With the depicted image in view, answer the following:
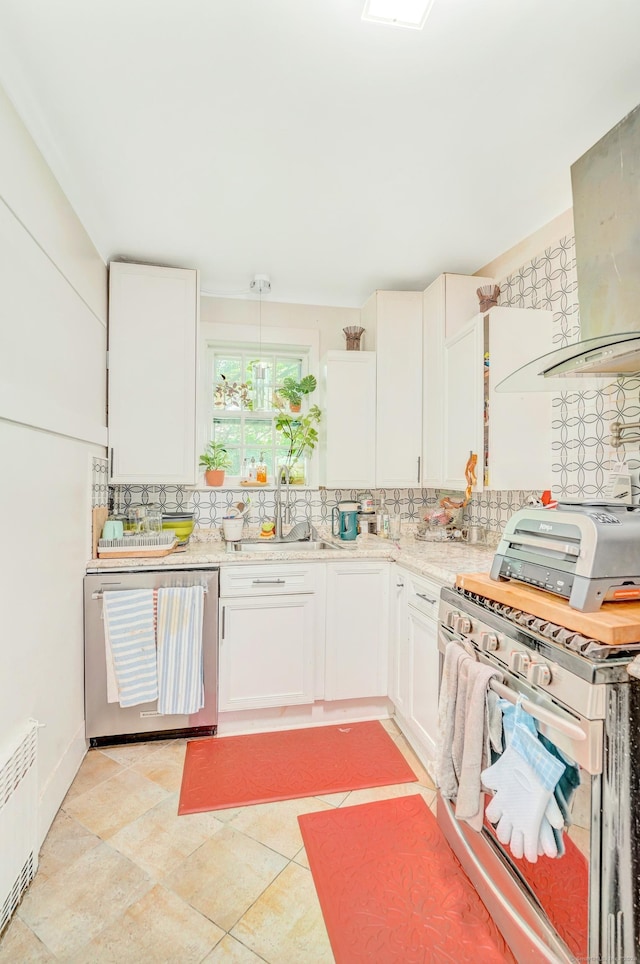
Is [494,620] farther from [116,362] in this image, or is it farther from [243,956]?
[116,362]

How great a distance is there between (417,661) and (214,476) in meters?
1.70

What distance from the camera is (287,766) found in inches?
83.5

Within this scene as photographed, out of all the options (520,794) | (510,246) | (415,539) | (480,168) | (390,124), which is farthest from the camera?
(415,539)

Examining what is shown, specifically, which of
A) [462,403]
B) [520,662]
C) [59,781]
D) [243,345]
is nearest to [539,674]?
[520,662]

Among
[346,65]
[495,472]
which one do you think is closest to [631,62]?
[346,65]

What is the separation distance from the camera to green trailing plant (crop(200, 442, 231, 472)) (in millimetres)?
3020

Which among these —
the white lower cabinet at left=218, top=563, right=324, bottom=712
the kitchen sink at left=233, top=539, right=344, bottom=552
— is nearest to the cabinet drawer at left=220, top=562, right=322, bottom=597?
the white lower cabinet at left=218, top=563, right=324, bottom=712

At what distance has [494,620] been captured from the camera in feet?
4.62

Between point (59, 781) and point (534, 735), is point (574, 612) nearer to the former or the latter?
point (534, 735)

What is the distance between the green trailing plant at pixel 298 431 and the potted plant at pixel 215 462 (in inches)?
16.2

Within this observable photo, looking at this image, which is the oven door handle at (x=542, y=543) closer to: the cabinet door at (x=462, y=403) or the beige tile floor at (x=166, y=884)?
the cabinet door at (x=462, y=403)

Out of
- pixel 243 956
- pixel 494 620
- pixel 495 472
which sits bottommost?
Answer: pixel 243 956

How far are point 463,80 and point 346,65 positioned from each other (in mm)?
379

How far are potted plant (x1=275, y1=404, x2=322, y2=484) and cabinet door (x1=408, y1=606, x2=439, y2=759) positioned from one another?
1354mm
